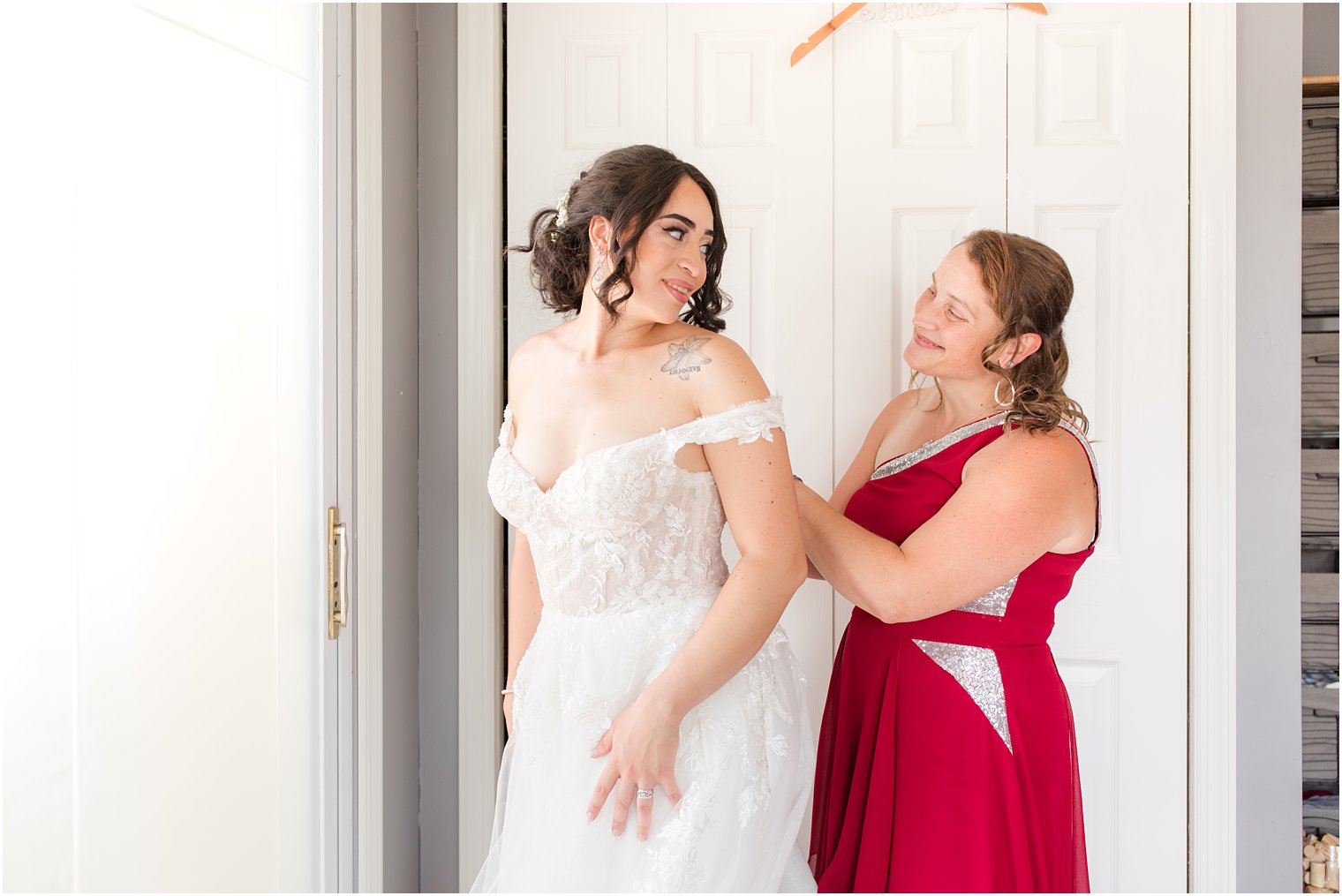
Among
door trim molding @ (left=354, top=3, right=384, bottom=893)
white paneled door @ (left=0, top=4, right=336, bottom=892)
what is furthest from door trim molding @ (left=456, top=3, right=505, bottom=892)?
white paneled door @ (left=0, top=4, right=336, bottom=892)

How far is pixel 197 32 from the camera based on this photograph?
1355mm

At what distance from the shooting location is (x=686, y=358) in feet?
4.24

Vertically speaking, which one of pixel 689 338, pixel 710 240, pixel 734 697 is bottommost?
pixel 734 697

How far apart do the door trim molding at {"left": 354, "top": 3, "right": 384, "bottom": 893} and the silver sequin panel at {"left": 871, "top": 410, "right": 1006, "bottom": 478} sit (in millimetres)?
1068

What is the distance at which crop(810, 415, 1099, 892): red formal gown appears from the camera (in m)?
1.45

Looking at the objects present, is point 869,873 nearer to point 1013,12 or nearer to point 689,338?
point 689,338

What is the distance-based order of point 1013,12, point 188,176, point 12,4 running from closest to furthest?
point 12,4 → point 188,176 → point 1013,12

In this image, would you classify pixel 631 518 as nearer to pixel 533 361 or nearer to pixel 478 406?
pixel 533 361

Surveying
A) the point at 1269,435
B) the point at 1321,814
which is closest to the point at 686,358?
the point at 1269,435

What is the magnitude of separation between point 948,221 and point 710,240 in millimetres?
856

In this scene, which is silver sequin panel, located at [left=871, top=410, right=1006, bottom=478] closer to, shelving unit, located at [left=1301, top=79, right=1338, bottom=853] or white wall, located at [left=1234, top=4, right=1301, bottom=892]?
white wall, located at [left=1234, top=4, right=1301, bottom=892]

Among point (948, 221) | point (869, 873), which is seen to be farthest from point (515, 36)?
point (869, 873)

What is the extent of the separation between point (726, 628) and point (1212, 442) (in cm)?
133

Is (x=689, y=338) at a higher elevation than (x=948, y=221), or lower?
lower
